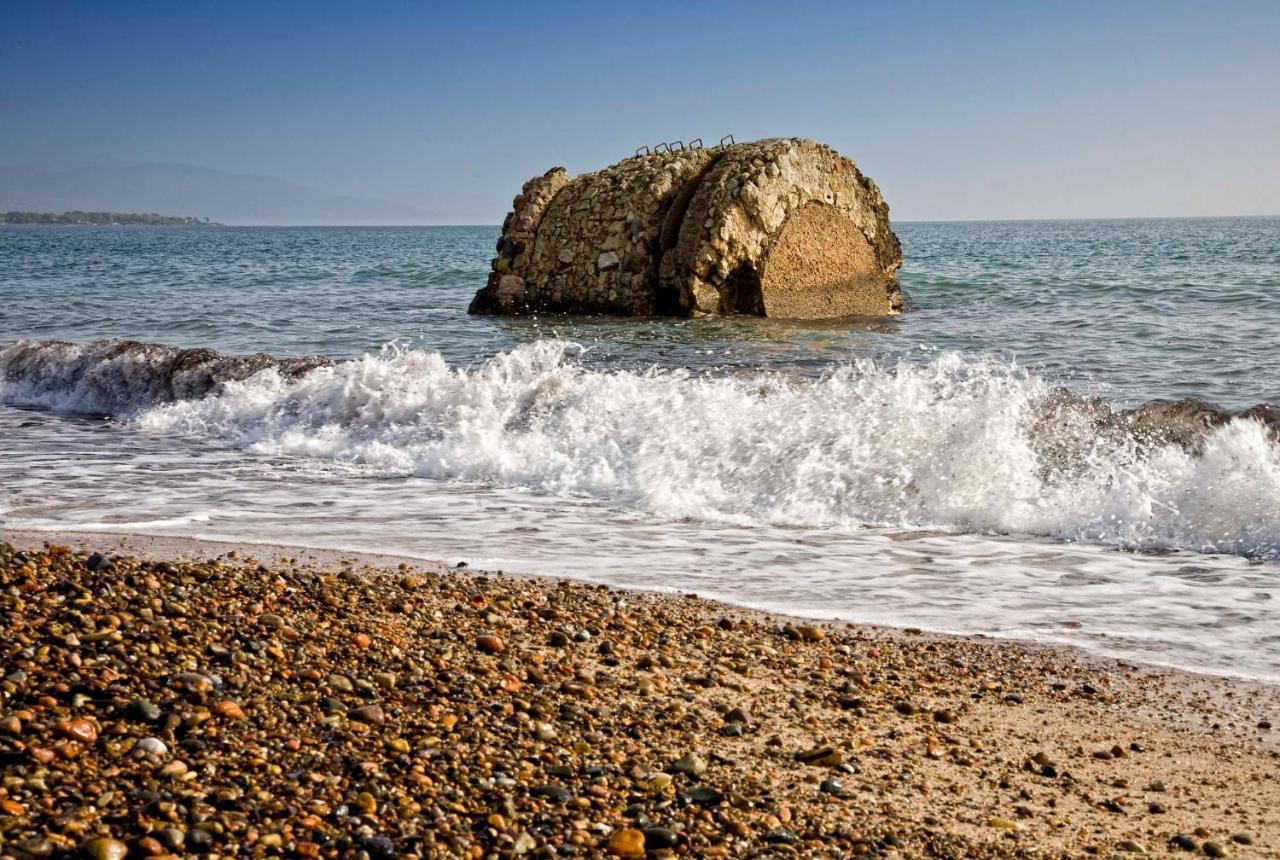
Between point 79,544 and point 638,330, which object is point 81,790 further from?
point 638,330

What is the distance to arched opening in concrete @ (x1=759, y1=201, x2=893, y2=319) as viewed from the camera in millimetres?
17031

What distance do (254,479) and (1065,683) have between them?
5964mm

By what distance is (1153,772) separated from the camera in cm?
368

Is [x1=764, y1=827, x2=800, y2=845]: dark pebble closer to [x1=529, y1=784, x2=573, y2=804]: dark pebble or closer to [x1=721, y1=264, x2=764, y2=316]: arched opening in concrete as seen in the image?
[x1=529, y1=784, x2=573, y2=804]: dark pebble

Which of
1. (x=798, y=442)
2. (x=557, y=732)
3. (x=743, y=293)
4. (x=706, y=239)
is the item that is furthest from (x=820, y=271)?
(x=557, y=732)

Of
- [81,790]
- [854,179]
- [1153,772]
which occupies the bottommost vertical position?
[1153,772]

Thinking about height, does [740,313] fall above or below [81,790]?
above

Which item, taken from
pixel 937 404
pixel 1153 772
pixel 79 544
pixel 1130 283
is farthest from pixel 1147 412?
pixel 1130 283

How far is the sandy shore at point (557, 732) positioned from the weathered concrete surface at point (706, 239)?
12.1 metres

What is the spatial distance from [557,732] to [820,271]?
48.7 ft

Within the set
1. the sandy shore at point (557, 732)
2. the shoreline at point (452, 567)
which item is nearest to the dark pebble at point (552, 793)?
the sandy shore at point (557, 732)

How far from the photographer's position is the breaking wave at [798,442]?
7.28 metres

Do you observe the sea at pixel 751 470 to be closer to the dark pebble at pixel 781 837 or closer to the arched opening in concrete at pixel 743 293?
the arched opening in concrete at pixel 743 293

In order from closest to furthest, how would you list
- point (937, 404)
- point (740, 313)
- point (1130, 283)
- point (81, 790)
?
point (81, 790) → point (937, 404) → point (740, 313) → point (1130, 283)
